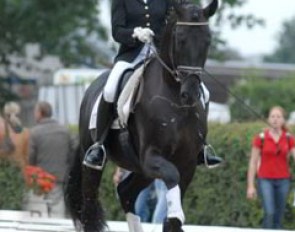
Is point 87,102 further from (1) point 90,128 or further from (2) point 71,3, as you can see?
(2) point 71,3

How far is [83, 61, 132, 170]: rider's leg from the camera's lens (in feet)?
37.1

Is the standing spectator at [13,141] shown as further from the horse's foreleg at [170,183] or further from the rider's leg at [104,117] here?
the horse's foreleg at [170,183]

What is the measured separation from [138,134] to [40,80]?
24.3 m

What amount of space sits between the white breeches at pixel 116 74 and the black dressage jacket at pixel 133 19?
69 mm

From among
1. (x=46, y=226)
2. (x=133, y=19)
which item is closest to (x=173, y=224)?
(x=133, y=19)

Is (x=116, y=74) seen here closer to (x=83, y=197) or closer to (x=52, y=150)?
(x=83, y=197)

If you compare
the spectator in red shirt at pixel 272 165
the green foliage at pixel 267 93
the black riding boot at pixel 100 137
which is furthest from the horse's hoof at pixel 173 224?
the green foliage at pixel 267 93

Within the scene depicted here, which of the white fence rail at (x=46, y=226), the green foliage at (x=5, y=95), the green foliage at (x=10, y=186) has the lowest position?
the green foliage at (x=5, y=95)

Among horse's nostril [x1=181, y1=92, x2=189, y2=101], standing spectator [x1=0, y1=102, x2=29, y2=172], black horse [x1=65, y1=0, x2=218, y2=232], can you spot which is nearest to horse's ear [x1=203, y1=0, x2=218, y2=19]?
black horse [x1=65, y1=0, x2=218, y2=232]

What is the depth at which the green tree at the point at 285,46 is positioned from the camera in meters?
118

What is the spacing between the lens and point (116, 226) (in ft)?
46.1

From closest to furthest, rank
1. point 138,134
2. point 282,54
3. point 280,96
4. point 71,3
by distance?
point 138,134 → point 71,3 → point 280,96 → point 282,54

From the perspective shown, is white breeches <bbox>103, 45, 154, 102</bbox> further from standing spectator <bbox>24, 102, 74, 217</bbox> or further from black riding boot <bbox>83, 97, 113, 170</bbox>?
standing spectator <bbox>24, 102, 74, 217</bbox>

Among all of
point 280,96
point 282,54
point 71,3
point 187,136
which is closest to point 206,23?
point 187,136
